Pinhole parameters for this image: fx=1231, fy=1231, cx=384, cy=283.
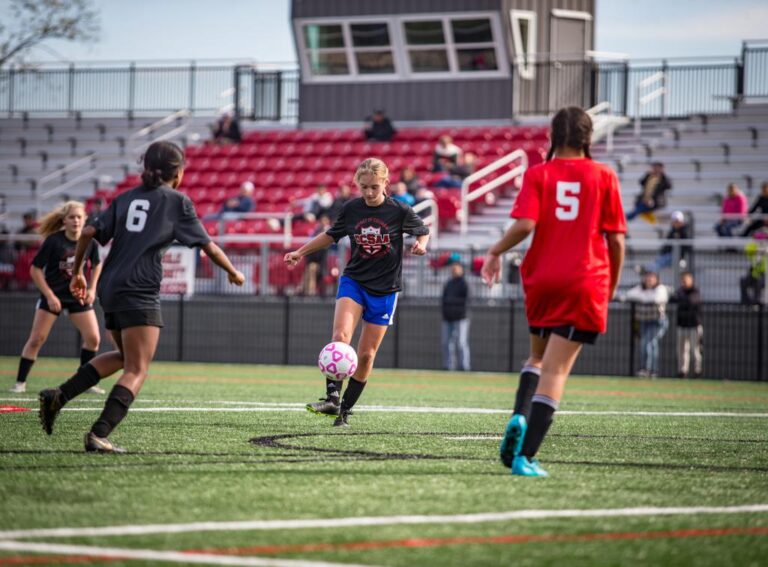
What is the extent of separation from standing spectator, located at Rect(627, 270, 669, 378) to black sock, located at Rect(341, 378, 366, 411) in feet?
40.1

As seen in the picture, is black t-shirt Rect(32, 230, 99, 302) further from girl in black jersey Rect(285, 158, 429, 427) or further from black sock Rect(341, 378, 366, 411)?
black sock Rect(341, 378, 366, 411)

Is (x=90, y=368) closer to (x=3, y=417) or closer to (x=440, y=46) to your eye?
(x=3, y=417)

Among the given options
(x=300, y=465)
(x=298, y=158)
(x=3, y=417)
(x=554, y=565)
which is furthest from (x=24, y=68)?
(x=554, y=565)

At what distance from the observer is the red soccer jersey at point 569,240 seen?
6.74 meters

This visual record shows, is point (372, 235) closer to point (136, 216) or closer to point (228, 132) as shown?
point (136, 216)

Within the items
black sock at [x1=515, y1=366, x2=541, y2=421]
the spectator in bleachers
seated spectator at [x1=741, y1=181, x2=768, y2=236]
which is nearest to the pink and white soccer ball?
black sock at [x1=515, y1=366, x2=541, y2=421]

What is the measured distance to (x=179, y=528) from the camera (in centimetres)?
511

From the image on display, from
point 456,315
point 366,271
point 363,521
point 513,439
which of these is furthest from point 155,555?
point 456,315

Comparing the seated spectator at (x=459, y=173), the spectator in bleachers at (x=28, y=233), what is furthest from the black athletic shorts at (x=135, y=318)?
the seated spectator at (x=459, y=173)

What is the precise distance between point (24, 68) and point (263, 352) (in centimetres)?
1788

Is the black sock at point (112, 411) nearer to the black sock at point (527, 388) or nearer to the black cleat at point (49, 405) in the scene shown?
the black cleat at point (49, 405)

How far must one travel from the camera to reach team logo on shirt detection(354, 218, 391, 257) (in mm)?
9984

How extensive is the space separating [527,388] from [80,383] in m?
2.92

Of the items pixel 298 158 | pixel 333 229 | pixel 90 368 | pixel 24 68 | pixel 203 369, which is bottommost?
pixel 203 369
